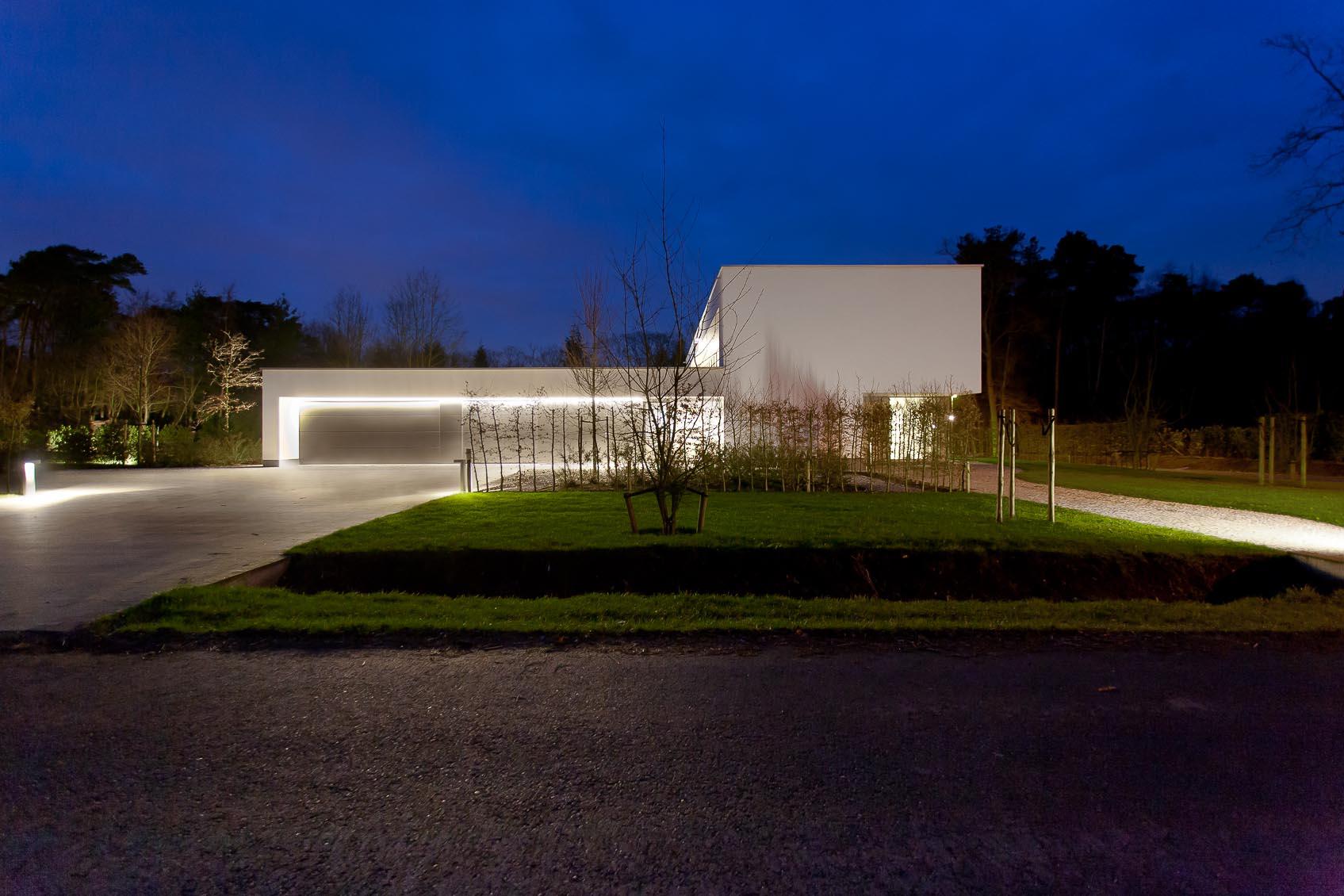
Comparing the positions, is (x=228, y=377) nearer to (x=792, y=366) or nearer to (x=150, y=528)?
(x=150, y=528)

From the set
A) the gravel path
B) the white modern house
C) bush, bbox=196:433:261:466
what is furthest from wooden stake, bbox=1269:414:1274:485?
bush, bbox=196:433:261:466

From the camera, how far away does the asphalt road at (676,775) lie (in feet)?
7.41

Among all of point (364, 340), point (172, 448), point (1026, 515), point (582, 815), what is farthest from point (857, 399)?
point (364, 340)

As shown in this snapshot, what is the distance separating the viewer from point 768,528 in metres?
9.12

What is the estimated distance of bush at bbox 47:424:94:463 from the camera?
81.2 ft

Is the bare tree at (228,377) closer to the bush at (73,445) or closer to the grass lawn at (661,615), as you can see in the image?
the bush at (73,445)

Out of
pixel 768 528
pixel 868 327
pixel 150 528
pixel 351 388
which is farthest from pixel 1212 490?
pixel 351 388

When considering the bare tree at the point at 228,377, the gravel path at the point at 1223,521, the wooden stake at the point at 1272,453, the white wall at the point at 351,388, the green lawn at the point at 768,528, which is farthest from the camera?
the bare tree at the point at 228,377

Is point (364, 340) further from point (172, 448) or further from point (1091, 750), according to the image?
point (1091, 750)

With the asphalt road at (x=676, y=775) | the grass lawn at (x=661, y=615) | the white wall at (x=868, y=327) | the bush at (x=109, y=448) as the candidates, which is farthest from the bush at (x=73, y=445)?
the asphalt road at (x=676, y=775)

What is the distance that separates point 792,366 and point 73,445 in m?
24.1

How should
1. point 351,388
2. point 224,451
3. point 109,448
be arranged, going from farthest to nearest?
point 224,451, point 109,448, point 351,388

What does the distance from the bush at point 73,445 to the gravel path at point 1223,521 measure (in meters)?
28.0

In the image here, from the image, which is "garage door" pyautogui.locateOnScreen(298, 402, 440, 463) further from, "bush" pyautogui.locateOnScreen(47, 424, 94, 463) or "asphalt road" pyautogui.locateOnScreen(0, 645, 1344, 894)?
"asphalt road" pyautogui.locateOnScreen(0, 645, 1344, 894)
